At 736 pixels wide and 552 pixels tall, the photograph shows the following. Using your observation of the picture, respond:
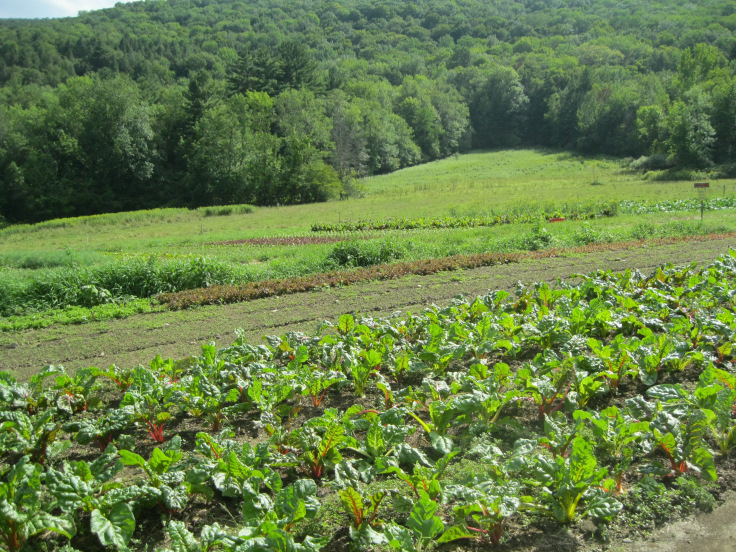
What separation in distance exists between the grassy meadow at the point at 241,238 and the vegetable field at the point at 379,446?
230 inches

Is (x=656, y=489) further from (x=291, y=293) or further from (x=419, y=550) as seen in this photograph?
(x=291, y=293)

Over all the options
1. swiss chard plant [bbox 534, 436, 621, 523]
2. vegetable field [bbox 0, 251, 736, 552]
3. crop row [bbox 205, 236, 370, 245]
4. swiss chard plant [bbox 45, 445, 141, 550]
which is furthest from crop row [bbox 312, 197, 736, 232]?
swiss chard plant [bbox 45, 445, 141, 550]

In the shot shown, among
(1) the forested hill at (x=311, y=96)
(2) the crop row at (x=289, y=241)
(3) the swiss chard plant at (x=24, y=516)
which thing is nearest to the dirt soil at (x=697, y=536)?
(3) the swiss chard plant at (x=24, y=516)

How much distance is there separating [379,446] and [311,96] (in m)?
65.5

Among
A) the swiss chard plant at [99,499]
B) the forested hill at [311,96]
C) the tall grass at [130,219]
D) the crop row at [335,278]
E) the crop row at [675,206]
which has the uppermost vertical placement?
the forested hill at [311,96]

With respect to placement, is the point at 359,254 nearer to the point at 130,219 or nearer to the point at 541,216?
the point at 541,216

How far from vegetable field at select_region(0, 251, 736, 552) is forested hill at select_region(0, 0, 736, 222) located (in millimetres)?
46279

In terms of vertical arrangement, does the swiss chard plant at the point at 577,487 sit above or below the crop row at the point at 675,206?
above

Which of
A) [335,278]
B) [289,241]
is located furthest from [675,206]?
[335,278]

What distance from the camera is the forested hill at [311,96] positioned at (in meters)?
52.4

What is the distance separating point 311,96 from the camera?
6500cm

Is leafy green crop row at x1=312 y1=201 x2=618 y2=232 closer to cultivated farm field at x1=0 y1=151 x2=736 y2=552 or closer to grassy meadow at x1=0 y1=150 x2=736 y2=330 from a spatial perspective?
grassy meadow at x1=0 y1=150 x2=736 y2=330

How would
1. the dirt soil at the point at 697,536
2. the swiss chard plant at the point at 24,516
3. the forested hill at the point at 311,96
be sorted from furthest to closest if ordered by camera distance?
the forested hill at the point at 311,96
the dirt soil at the point at 697,536
the swiss chard plant at the point at 24,516

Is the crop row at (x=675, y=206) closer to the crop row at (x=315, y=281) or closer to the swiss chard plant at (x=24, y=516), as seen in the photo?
the crop row at (x=315, y=281)
